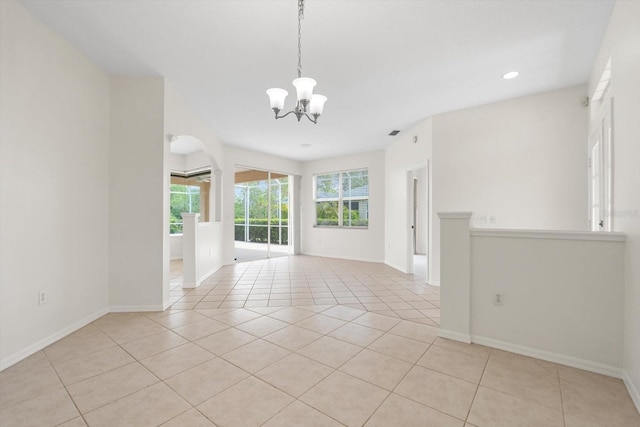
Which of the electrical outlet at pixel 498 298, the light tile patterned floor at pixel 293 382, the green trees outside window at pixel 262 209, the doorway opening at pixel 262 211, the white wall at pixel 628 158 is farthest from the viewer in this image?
the green trees outside window at pixel 262 209

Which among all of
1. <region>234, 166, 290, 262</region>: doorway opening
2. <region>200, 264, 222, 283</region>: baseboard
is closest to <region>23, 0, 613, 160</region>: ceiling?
<region>200, 264, 222, 283</region>: baseboard

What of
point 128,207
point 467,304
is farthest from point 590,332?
point 128,207

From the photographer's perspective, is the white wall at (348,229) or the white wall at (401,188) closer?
the white wall at (401,188)

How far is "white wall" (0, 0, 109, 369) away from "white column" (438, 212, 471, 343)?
3.57m

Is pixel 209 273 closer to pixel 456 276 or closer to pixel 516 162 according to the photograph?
pixel 456 276

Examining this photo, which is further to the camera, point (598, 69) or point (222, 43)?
point (598, 69)

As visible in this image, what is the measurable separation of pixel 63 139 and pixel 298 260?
16.9 ft

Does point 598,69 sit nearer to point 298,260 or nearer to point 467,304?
point 467,304

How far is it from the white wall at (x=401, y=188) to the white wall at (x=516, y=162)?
0.45m

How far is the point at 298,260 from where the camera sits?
698cm

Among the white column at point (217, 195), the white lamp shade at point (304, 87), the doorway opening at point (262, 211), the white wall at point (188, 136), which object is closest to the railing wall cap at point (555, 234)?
the white lamp shade at point (304, 87)

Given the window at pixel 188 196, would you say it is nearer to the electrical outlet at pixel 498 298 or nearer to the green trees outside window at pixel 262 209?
the green trees outside window at pixel 262 209

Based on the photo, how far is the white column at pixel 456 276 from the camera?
247 cm

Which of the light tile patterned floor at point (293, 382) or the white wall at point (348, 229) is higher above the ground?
the white wall at point (348, 229)
